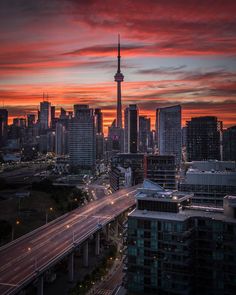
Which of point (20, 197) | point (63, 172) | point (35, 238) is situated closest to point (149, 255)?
point (35, 238)

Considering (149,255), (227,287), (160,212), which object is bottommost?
(227,287)

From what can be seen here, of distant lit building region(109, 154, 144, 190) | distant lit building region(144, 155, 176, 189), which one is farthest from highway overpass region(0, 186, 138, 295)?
distant lit building region(109, 154, 144, 190)

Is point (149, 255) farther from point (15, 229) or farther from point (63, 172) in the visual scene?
point (63, 172)

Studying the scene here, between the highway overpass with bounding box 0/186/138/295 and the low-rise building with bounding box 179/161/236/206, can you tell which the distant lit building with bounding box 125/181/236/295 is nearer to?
the highway overpass with bounding box 0/186/138/295

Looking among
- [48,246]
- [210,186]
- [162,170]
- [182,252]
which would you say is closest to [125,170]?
[162,170]

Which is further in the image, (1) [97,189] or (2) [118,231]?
(1) [97,189]

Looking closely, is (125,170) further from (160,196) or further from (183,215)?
(183,215)
